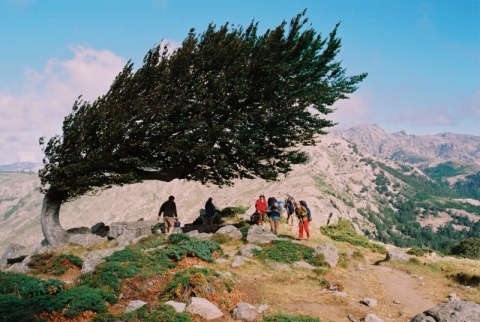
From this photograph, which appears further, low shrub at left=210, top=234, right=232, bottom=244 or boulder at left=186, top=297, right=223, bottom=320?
low shrub at left=210, top=234, right=232, bottom=244

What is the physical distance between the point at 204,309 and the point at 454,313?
8.27 m

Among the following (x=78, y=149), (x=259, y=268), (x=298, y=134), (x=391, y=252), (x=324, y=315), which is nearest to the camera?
(x=324, y=315)

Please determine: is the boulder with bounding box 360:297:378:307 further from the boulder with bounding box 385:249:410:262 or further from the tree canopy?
the tree canopy

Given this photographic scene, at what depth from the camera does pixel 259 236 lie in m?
23.9

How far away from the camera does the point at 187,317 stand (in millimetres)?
10953

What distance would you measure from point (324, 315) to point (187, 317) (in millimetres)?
5274

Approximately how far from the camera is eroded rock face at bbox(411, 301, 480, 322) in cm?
1045

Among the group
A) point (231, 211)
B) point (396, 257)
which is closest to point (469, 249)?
point (396, 257)

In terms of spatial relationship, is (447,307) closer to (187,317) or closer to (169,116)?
(187,317)

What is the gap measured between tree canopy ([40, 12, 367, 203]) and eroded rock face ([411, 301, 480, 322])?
1707 centimetres

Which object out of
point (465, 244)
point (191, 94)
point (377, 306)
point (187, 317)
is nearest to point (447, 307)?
point (377, 306)

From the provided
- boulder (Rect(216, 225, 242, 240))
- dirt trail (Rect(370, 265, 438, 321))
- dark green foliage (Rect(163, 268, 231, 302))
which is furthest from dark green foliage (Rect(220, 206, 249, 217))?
dark green foliage (Rect(163, 268, 231, 302))

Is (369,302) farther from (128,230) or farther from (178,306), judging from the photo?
(128,230)

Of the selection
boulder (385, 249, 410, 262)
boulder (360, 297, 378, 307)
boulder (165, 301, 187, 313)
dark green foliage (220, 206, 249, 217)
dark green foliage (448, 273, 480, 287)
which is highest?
dark green foliage (220, 206, 249, 217)
